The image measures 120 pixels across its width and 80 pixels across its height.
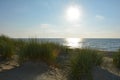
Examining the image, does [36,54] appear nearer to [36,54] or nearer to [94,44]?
[36,54]

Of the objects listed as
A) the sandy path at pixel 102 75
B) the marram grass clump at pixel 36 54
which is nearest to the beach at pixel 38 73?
the sandy path at pixel 102 75

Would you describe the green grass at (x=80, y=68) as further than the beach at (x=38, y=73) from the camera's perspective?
No

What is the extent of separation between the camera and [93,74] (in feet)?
24.0

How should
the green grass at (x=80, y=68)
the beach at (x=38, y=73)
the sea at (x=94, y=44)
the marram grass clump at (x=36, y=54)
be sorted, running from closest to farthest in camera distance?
the green grass at (x=80, y=68), the beach at (x=38, y=73), the marram grass clump at (x=36, y=54), the sea at (x=94, y=44)

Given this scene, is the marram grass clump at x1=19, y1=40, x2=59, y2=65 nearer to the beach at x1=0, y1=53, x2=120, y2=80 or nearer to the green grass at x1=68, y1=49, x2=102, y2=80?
the beach at x1=0, y1=53, x2=120, y2=80

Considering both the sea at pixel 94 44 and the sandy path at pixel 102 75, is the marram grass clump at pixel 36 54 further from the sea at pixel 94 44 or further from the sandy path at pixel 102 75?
the sandy path at pixel 102 75

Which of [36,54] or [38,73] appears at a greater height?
[36,54]

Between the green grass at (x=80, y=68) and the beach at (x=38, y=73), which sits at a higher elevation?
the green grass at (x=80, y=68)

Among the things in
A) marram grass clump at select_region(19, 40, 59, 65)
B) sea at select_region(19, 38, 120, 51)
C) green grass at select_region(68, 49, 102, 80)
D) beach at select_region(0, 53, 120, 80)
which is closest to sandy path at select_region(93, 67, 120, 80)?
beach at select_region(0, 53, 120, 80)

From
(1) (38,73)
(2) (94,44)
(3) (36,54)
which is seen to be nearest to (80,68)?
(1) (38,73)

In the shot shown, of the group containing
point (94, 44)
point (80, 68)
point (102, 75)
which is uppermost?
point (80, 68)

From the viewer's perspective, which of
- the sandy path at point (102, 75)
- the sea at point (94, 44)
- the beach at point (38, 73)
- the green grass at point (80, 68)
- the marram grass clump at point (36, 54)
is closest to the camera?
the green grass at point (80, 68)

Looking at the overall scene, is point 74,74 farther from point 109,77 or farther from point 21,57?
point 21,57

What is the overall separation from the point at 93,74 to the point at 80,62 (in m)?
0.74
